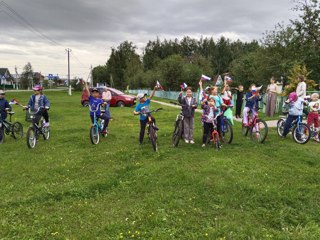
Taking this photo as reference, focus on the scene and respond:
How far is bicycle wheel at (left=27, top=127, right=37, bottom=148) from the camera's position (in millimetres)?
8875

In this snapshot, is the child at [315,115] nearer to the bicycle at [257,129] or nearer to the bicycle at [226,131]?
the bicycle at [257,129]

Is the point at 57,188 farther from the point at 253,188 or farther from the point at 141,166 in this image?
the point at 253,188

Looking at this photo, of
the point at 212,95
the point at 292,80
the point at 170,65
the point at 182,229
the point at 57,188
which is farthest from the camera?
the point at 170,65

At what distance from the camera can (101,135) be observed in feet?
34.7

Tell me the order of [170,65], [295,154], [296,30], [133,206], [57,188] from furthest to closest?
[170,65], [296,30], [295,154], [57,188], [133,206]

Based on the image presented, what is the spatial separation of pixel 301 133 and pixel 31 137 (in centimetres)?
787

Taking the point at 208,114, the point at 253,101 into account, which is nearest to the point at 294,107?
the point at 253,101

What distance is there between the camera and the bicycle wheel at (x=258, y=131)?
28.5ft

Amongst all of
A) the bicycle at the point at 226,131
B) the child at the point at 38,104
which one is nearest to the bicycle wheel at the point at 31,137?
the child at the point at 38,104

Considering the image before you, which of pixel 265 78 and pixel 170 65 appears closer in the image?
pixel 265 78

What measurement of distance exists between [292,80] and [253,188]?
530 inches

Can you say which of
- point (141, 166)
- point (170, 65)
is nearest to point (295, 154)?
point (141, 166)

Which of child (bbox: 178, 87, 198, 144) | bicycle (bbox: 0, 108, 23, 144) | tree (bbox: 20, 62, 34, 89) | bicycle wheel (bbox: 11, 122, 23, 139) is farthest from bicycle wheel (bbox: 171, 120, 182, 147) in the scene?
tree (bbox: 20, 62, 34, 89)

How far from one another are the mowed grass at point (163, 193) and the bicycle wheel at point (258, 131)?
0.37 metres
